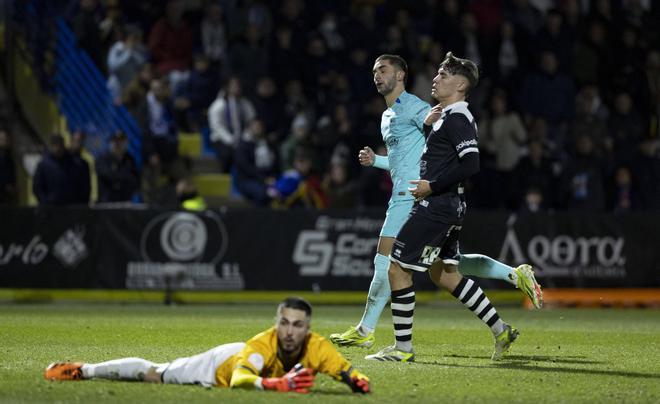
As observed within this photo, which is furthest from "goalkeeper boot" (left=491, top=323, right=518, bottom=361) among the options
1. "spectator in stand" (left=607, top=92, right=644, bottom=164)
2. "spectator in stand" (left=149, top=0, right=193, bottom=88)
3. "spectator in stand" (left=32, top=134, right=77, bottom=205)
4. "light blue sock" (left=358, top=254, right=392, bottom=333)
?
"spectator in stand" (left=607, top=92, right=644, bottom=164)

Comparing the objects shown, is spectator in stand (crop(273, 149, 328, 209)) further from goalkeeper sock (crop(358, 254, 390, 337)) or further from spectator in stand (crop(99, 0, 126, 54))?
goalkeeper sock (crop(358, 254, 390, 337))

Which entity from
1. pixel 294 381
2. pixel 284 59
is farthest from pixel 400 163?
pixel 284 59

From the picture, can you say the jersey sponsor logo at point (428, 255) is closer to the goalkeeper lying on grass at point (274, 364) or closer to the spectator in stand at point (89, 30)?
the goalkeeper lying on grass at point (274, 364)

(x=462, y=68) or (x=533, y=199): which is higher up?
(x=462, y=68)

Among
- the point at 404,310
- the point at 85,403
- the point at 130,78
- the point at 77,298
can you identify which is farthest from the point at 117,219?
the point at 85,403

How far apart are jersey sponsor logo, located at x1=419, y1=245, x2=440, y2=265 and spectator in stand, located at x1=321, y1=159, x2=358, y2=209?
400 inches

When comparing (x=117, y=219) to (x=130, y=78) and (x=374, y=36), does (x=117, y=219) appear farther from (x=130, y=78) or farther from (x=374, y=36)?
(x=374, y=36)

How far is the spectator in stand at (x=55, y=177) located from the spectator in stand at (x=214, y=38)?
397cm

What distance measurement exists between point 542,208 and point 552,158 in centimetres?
117

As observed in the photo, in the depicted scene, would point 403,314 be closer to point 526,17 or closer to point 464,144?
point 464,144

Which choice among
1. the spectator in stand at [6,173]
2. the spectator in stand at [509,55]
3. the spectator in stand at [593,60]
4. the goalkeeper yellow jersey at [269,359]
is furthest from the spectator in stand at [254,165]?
the goalkeeper yellow jersey at [269,359]

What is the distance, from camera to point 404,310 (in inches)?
392

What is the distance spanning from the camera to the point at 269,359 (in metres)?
7.68

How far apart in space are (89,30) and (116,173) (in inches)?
123
